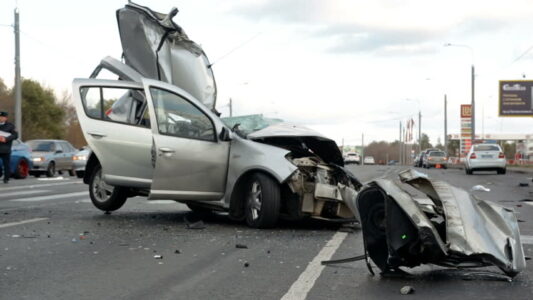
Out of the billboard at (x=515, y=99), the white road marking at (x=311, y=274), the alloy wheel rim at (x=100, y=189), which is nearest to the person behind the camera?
the white road marking at (x=311, y=274)

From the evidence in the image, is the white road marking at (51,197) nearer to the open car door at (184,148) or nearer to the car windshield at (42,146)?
the open car door at (184,148)

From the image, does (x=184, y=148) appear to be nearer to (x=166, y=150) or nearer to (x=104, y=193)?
(x=166, y=150)

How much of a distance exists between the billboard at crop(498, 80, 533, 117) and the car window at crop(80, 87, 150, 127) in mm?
55594

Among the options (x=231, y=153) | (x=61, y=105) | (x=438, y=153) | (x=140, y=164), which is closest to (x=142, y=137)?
(x=140, y=164)

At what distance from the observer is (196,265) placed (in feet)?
19.7

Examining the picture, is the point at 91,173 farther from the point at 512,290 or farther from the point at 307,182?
the point at 512,290

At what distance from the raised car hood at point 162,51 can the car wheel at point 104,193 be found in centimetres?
166

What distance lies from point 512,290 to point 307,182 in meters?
3.86

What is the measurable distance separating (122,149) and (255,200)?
6.08 ft

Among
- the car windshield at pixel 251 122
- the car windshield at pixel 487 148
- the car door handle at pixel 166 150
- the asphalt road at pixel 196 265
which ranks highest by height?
the car windshield at pixel 251 122

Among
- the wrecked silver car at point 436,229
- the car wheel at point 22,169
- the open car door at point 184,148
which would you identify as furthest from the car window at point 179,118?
the car wheel at point 22,169

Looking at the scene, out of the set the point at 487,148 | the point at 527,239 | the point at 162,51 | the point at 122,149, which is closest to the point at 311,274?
the point at 527,239

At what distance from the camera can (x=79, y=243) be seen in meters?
7.27

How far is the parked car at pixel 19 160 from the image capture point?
73.6 ft
